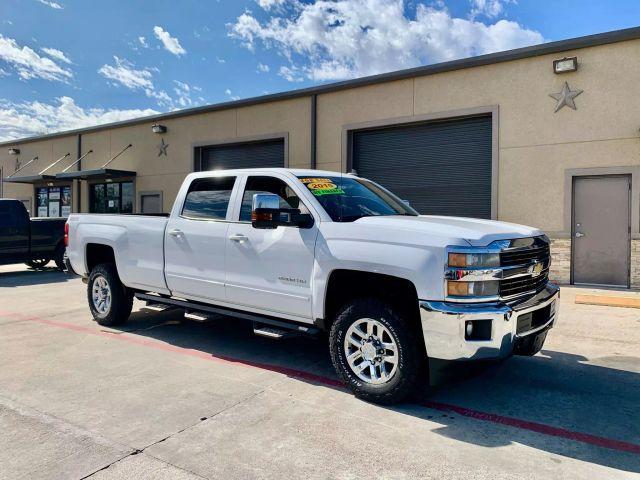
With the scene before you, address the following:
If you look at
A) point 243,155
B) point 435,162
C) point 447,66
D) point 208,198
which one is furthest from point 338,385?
point 243,155

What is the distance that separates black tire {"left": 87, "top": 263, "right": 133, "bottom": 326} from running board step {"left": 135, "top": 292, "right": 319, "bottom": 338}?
283mm

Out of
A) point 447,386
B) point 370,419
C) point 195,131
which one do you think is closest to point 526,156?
point 447,386

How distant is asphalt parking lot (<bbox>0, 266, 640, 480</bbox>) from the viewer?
2.95 m

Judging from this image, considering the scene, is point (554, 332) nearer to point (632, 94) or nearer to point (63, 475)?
point (63, 475)

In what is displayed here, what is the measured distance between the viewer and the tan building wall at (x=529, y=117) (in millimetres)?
10016

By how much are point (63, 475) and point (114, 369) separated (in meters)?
2.03

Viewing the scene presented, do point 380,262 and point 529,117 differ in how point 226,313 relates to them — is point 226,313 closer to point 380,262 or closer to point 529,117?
point 380,262

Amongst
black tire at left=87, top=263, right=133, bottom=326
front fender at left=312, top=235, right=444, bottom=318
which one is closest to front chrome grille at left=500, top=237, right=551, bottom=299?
front fender at left=312, top=235, right=444, bottom=318

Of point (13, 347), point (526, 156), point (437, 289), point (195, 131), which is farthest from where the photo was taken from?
point (195, 131)

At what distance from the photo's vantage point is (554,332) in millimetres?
6367

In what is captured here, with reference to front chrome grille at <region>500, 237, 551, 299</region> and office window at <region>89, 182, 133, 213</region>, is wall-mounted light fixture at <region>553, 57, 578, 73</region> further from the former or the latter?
office window at <region>89, 182, 133, 213</region>

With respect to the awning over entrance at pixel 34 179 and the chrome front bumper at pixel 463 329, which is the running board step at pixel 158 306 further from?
the awning over entrance at pixel 34 179

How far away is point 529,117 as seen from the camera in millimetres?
10930

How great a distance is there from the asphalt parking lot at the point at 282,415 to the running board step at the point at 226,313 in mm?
479
